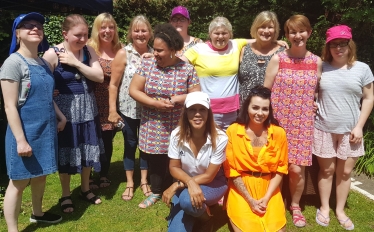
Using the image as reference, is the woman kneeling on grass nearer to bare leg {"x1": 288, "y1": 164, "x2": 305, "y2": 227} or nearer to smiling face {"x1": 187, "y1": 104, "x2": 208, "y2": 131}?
smiling face {"x1": 187, "y1": 104, "x2": 208, "y2": 131}

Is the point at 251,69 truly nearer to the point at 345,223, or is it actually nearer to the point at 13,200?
the point at 345,223

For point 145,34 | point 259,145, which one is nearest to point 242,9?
point 145,34

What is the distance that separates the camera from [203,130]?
3396 mm

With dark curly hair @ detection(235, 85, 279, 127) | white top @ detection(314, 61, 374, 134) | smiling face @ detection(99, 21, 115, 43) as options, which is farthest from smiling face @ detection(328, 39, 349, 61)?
smiling face @ detection(99, 21, 115, 43)

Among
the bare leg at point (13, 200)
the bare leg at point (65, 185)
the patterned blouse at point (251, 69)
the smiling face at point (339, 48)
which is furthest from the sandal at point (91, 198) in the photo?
the smiling face at point (339, 48)

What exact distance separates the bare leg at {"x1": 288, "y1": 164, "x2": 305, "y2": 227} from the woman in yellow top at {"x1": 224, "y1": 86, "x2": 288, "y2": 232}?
11.3 inches

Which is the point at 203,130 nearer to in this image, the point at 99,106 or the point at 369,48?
the point at 99,106

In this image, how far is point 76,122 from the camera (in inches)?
146

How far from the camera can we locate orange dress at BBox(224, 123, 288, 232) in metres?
3.42

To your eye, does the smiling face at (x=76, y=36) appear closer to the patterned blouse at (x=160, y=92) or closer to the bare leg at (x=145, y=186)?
the patterned blouse at (x=160, y=92)

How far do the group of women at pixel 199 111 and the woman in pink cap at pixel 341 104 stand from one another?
0.01 m

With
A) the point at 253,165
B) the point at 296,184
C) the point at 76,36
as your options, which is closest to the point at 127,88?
the point at 76,36

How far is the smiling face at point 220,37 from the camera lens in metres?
3.99

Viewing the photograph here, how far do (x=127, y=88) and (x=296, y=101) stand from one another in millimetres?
1873
